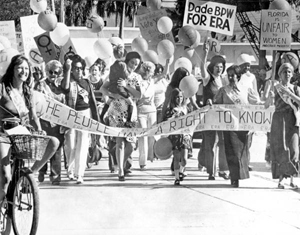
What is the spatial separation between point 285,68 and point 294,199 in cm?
193

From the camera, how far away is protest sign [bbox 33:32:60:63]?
14766mm

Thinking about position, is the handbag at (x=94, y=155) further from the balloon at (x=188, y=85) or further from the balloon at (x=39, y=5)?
the balloon at (x=39, y=5)

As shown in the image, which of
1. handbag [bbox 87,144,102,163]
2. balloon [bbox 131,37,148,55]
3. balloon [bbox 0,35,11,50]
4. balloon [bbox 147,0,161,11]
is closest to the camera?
handbag [bbox 87,144,102,163]

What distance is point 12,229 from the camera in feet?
25.8

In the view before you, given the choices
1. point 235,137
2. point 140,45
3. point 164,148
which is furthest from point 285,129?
point 140,45

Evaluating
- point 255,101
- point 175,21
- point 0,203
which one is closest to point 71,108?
point 255,101

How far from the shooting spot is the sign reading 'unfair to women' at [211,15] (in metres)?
12.9

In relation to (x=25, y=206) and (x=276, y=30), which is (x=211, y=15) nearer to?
(x=276, y=30)

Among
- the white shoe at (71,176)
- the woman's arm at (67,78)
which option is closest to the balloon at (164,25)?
the woman's arm at (67,78)

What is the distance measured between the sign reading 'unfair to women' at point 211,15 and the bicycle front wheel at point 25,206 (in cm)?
628

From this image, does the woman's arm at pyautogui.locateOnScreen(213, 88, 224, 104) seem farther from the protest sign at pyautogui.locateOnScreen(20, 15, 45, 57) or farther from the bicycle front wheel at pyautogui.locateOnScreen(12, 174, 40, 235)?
the bicycle front wheel at pyautogui.locateOnScreen(12, 174, 40, 235)

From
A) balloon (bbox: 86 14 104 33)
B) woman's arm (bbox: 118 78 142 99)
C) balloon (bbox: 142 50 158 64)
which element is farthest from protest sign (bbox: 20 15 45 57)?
woman's arm (bbox: 118 78 142 99)

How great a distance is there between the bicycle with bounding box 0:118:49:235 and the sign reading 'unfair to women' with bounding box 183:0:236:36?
5.98 m

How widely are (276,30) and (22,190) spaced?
6.37 metres
